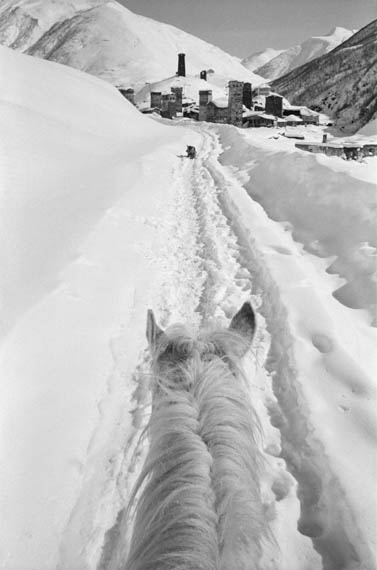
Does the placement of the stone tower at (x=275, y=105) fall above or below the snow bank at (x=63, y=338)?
above

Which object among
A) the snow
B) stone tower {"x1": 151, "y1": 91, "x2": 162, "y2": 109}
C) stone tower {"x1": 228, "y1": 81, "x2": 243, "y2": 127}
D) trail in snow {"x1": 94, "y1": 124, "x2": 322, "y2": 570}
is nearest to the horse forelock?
trail in snow {"x1": 94, "y1": 124, "x2": 322, "y2": 570}

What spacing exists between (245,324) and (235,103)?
74103 mm

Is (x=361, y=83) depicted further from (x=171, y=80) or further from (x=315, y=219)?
(x=315, y=219)

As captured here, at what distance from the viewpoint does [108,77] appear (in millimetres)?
153000

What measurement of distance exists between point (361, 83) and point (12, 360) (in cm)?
12252

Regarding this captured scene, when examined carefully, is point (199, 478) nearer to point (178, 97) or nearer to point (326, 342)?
point (326, 342)

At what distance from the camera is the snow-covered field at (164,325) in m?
2.45

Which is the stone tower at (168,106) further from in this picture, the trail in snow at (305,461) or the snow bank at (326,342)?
the trail in snow at (305,461)

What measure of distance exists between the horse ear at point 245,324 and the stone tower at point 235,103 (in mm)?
72574

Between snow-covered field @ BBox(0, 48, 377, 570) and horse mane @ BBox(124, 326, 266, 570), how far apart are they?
0.30 m

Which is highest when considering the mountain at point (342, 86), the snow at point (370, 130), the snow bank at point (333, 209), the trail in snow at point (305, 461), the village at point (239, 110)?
the mountain at point (342, 86)

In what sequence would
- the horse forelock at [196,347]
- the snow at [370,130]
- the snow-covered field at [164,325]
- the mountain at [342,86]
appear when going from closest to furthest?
1. the horse forelock at [196,347]
2. the snow-covered field at [164,325]
3. the snow at [370,130]
4. the mountain at [342,86]

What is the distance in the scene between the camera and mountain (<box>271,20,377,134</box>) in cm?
9354

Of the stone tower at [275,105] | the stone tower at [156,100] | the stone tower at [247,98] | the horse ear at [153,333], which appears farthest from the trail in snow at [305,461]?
the stone tower at [156,100]
